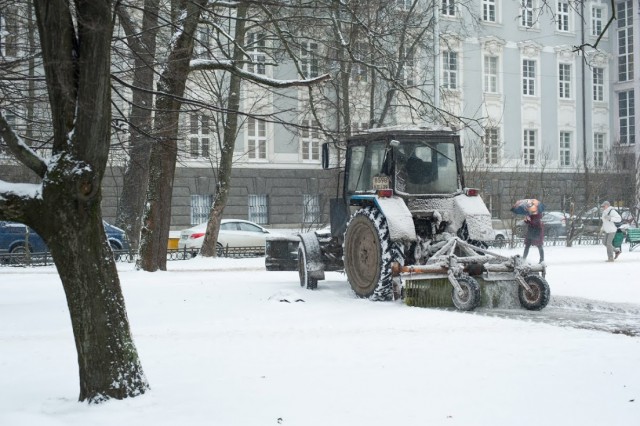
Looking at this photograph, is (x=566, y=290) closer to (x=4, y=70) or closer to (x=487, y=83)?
(x=4, y=70)

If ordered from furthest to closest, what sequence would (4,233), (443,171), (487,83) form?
(487,83) → (4,233) → (443,171)

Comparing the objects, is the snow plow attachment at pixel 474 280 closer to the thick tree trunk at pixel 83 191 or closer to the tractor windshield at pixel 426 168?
the tractor windshield at pixel 426 168

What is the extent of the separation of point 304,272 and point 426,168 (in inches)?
112

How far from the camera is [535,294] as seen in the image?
12.5m

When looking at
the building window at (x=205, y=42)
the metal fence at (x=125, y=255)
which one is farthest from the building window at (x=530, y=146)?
the building window at (x=205, y=42)

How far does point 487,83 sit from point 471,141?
45.5 feet

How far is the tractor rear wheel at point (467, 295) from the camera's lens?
39.4ft

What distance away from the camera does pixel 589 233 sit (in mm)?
38250

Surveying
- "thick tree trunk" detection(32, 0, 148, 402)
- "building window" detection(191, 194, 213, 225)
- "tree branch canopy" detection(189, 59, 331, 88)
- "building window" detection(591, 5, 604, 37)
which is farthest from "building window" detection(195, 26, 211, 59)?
"building window" detection(591, 5, 604, 37)

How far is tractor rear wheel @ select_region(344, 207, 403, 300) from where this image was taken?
43.3 feet

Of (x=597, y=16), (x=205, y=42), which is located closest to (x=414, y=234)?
(x=205, y=42)

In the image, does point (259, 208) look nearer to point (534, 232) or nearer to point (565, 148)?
point (565, 148)

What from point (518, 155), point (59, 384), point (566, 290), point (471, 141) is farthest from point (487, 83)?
point (59, 384)

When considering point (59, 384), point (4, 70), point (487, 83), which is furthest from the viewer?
point (487, 83)
